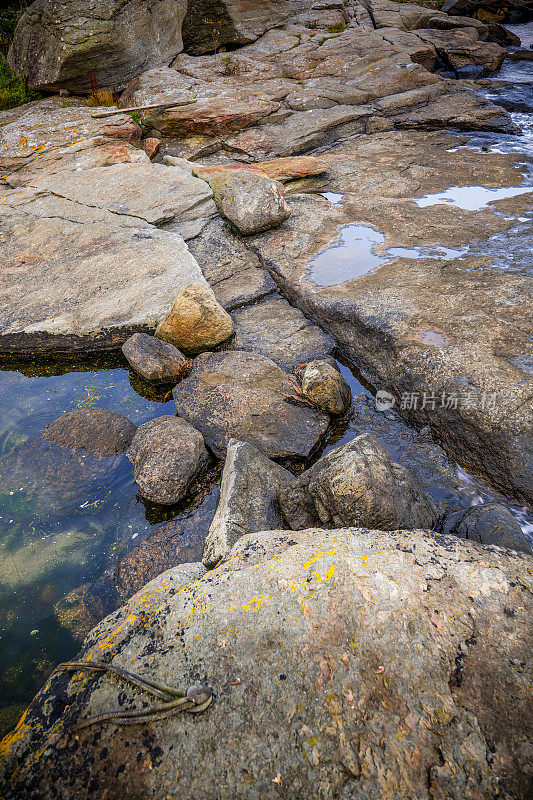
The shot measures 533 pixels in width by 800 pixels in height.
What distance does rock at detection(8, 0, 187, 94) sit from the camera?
8.51 meters

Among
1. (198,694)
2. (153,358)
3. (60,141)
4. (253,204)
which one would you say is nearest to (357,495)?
(198,694)

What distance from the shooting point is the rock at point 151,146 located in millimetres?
7555

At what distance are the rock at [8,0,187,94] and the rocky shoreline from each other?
0.07m

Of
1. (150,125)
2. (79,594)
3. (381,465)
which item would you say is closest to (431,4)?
(150,125)

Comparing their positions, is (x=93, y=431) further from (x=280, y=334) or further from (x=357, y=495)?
(x=357, y=495)

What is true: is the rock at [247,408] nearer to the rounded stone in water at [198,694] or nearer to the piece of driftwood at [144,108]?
the rounded stone in water at [198,694]

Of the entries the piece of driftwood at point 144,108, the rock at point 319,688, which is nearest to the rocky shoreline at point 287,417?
the rock at point 319,688

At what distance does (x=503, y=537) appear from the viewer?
2.29 metres

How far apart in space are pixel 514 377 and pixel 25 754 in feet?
10.7

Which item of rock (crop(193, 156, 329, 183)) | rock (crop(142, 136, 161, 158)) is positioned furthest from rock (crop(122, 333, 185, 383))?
rock (crop(142, 136, 161, 158))

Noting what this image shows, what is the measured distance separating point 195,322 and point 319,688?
3103 millimetres

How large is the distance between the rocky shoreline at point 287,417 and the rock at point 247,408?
24 millimetres

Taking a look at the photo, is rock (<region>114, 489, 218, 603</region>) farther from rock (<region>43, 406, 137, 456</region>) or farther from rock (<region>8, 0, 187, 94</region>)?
rock (<region>8, 0, 187, 94</region>)

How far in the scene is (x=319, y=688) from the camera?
1466 millimetres
